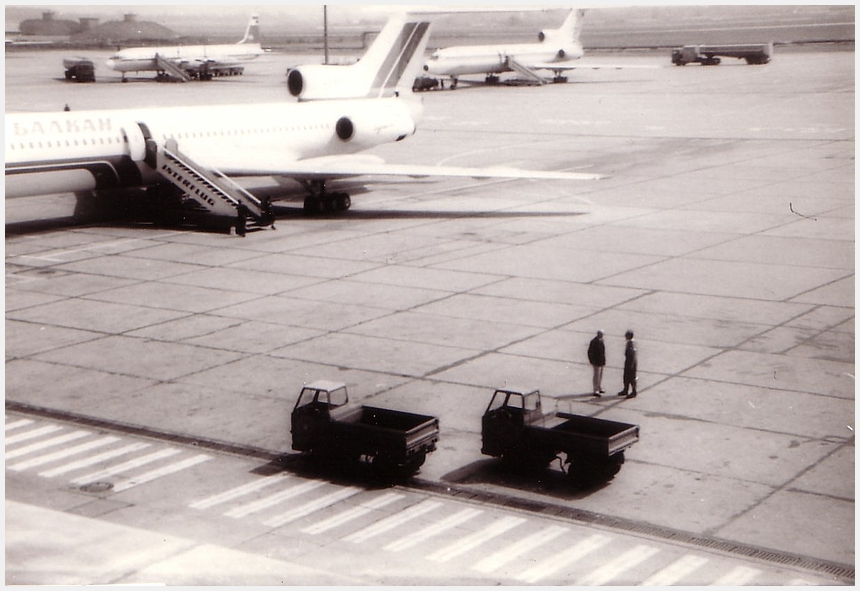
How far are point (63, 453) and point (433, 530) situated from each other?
608 cm

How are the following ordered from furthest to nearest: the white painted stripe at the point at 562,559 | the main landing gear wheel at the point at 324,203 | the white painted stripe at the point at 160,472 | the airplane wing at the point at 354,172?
the main landing gear wheel at the point at 324,203 < the airplane wing at the point at 354,172 < the white painted stripe at the point at 160,472 < the white painted stripe at the point at 562,559

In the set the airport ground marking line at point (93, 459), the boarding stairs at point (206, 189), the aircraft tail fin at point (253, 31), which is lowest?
the airport ground marking line at point (93, 459)

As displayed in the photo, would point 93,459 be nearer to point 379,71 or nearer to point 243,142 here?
point 243,142

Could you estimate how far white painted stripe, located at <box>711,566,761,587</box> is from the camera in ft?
40.5

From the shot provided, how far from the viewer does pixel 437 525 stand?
14.0 m

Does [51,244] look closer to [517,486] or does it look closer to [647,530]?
[517,486]

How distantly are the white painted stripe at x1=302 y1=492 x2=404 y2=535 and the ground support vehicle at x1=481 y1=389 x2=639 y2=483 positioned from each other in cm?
171

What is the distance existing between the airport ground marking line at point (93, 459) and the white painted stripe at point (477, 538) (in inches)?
225

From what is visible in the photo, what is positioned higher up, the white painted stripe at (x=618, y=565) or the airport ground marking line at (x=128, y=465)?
the airport ground marking line at (x=128, y=465)

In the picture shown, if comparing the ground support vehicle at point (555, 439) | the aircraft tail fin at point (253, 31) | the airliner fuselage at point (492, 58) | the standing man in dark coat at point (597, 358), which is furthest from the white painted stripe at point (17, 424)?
the aircraft tail fin at point (253, 31)

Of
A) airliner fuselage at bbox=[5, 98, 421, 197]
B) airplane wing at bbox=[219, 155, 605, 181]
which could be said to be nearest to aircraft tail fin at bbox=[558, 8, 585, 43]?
airliner fuselage at bbox=[5, 98, 421, 197]

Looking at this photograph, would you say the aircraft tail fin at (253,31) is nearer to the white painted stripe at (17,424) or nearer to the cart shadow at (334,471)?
the white painted stripe at (17,424)

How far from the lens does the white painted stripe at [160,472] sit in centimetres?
1538

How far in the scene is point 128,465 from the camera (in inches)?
635
